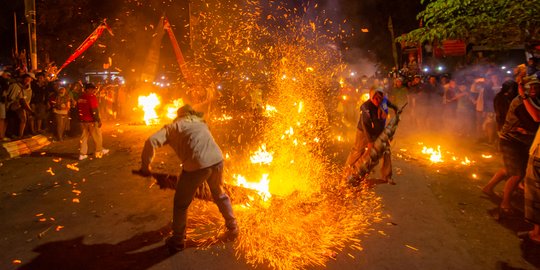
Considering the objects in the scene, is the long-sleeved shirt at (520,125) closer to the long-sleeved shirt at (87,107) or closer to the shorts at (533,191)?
the shorts at (533,191)

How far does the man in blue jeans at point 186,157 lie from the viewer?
3.94 metres

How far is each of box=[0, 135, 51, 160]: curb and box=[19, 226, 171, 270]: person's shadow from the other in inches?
244

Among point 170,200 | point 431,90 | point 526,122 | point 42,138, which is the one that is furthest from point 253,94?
point 526,122

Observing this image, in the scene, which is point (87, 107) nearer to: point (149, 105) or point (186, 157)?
point (186, 157)

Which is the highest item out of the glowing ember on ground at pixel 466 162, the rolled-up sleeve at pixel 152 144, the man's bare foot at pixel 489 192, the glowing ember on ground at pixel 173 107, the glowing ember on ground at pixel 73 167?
the glowing ember on ground at pixel 173 107

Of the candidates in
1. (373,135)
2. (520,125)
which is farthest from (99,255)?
(520,125)

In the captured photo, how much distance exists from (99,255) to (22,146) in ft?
23.8

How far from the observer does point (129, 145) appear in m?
10.6

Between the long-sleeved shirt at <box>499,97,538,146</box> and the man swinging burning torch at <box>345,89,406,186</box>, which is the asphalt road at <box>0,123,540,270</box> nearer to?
the man swinging burning torch at <box>345,89,406,186</box>

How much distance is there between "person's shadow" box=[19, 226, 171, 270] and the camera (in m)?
3.89

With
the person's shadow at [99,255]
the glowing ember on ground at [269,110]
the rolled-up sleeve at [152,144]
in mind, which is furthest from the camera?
the glowing ember on ground at [269,110]

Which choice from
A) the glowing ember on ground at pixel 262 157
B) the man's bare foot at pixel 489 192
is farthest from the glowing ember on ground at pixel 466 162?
the glowing ember on ground at pixel 262 157

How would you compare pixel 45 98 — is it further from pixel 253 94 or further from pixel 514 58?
pixel 514 58

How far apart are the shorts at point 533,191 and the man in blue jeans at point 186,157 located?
12.8ft
